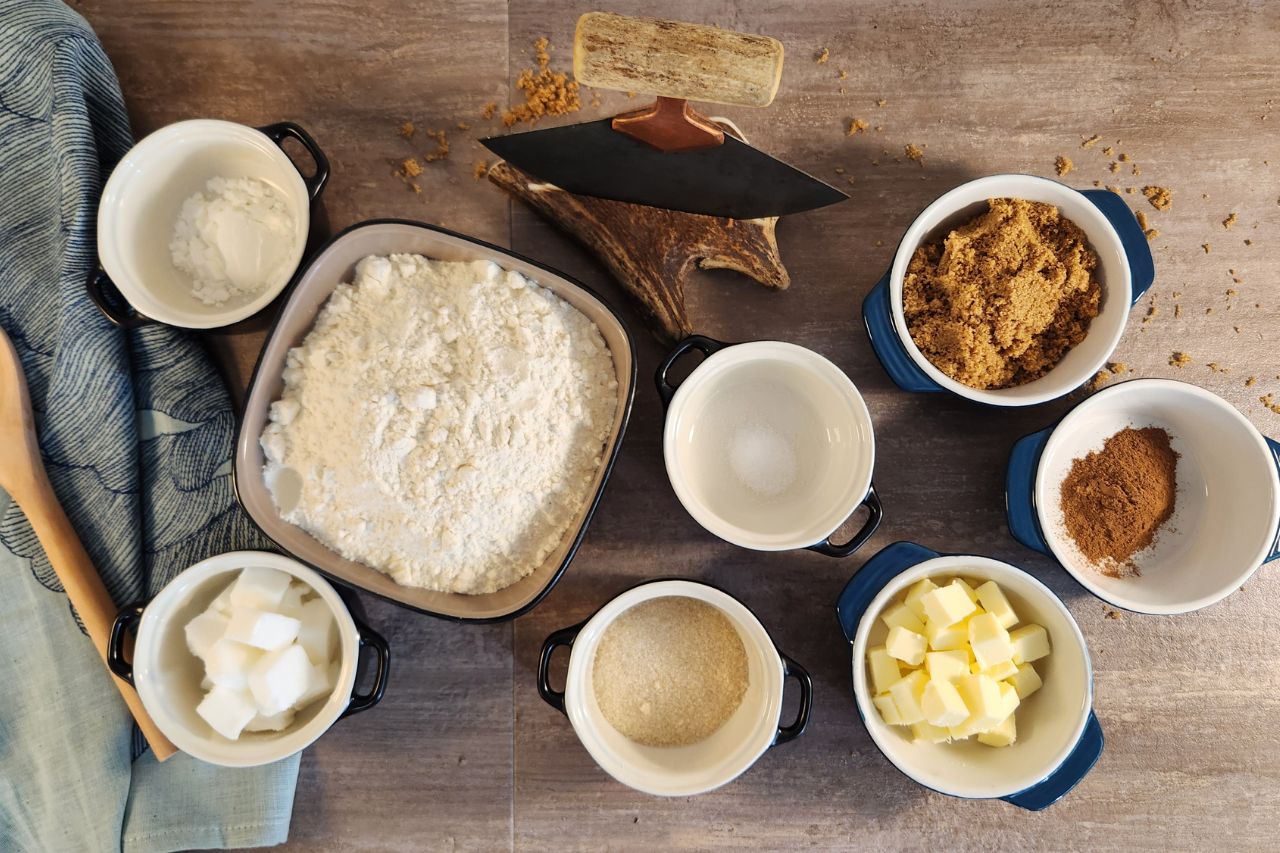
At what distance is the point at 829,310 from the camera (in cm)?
100

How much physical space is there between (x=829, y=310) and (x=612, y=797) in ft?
2.25

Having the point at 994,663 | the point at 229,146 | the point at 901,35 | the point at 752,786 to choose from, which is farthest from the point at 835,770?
the point at 229,146

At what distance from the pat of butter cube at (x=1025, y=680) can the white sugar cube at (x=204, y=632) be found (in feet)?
2.95

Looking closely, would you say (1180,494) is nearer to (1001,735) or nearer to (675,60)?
(1001,735)

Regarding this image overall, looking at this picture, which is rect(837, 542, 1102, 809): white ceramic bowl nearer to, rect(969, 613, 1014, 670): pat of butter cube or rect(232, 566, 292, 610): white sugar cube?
rect(969, 613, 1014, 670): pat of butter cube

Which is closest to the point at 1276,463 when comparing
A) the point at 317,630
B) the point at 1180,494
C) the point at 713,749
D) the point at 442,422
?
the point at 1180,494

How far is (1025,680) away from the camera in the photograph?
0.91m

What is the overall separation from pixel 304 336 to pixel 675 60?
51 centimetres

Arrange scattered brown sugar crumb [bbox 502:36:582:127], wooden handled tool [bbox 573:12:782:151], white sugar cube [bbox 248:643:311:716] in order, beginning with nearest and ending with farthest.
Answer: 1. wooden handled tool [bbox 573:12:782:151]
2. white sugar cube [bbox 248:643:311:716]
3. scattered brown sugar crumb [bbox 502:36:582:127]

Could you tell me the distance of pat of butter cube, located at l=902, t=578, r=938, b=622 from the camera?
88 cm

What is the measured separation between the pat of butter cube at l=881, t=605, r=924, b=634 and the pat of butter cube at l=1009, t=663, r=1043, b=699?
5.2 inches

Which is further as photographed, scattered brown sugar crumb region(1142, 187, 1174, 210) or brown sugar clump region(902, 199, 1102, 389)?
scattered brown sugar crumb region(1142, 187, 1174, 210)

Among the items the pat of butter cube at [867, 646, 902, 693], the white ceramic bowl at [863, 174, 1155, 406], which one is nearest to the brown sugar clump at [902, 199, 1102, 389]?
the white ceramic bowl at [863, 174, 1155, 406]

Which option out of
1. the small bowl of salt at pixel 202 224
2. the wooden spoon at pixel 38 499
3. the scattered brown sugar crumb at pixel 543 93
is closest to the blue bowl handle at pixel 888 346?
the scattered brown sugar crumb at pixel 543 93
